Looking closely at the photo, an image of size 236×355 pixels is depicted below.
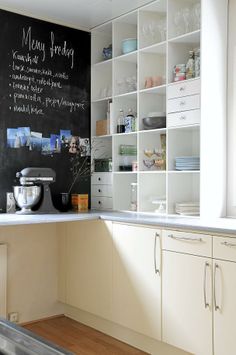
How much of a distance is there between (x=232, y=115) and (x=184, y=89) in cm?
39

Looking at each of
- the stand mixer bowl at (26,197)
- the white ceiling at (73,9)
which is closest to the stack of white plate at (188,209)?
the stand mixer bowl at (26,197)

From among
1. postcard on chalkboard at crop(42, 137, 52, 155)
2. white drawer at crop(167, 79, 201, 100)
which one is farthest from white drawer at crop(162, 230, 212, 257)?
postcard on chalkboard at crop(42, 137, 52, 155)

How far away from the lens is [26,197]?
10.7 ft

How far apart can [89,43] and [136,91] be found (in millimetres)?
818

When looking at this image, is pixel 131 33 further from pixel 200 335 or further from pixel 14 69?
pixel 200 335

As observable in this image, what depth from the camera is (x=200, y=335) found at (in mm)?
2410

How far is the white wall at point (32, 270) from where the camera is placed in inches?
130

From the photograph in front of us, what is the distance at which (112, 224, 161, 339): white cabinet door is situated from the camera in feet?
8.82

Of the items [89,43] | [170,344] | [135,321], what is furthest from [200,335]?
[89,43]

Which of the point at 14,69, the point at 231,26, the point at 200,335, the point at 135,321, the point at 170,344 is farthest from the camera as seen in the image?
the point at 14,69

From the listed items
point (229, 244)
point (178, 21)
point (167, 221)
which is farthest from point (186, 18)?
point (229, 244)

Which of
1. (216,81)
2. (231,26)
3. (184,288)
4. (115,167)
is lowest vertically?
(184,288)

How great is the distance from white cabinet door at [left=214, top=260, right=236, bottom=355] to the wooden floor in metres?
0.72

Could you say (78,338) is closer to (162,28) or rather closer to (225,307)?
(225,307)
